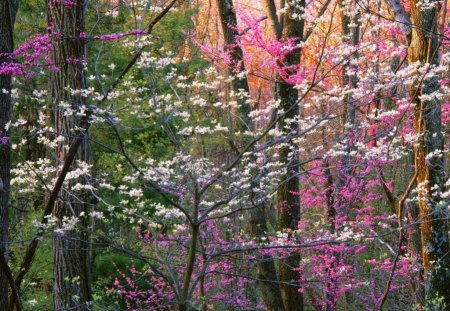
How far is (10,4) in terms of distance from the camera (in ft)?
17.8

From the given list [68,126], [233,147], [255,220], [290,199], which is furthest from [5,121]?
[290,199]

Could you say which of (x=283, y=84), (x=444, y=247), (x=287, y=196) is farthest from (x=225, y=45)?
(x=444, y=247)

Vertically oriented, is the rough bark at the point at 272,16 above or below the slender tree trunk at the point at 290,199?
above

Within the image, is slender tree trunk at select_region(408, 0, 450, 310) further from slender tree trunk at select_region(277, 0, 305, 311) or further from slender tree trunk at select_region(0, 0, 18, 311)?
slender tree trunk at select_region(0, 0, 18, 311)

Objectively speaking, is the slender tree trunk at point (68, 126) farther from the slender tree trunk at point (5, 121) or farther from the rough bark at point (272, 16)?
the rough bark at point (272, 16)

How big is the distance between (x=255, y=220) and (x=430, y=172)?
272 cm

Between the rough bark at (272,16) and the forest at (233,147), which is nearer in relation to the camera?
the forest at (233,147)

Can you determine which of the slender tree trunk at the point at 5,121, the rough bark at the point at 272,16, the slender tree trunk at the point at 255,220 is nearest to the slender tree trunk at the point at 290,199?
the slender tree trunk at the point at 255,220

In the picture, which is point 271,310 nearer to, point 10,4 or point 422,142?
point 422,142

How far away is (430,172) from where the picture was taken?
6066 millimetres

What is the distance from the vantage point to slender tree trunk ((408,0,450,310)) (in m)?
5.92

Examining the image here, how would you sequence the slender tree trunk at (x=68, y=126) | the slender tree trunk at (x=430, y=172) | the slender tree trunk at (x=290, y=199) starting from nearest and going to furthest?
1. the slender tree trunk at (x=68, y=126)
2. the slender tree trunk at (x=430, y=172)
3. the slender tree trunk at (x=290, y=199)

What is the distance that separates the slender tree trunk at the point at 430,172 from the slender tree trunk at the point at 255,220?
2.21m

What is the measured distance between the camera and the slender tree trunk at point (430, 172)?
19.4 ft
